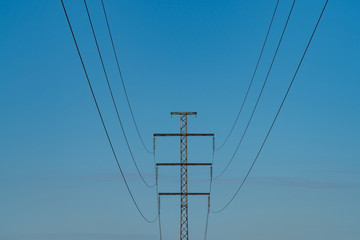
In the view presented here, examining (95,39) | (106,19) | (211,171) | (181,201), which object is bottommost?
(95,39)

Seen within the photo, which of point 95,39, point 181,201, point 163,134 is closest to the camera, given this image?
point 95,39

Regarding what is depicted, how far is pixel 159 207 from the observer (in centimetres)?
4719

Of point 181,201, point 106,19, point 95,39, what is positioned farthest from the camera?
point 181,201

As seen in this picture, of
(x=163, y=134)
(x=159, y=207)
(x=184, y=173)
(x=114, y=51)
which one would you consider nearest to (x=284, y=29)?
(x=114, y=51)

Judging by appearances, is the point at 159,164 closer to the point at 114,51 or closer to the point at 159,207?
the point at 159,207

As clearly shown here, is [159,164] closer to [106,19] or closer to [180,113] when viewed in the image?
[180,113]

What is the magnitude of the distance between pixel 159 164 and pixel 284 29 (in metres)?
21.7

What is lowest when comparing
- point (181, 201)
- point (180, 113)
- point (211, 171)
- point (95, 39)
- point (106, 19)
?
point (95, 39)

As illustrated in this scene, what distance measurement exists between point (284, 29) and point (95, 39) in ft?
25.0

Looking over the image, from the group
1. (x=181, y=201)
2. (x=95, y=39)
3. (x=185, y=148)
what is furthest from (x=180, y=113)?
(x=95, y=39)

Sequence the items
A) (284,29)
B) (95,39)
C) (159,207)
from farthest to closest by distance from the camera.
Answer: (159,207), (284,29), (95,39)

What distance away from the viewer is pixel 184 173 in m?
43.6

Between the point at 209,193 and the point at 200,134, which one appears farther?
the point at 209,193

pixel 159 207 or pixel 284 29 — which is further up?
pixel 159 207
